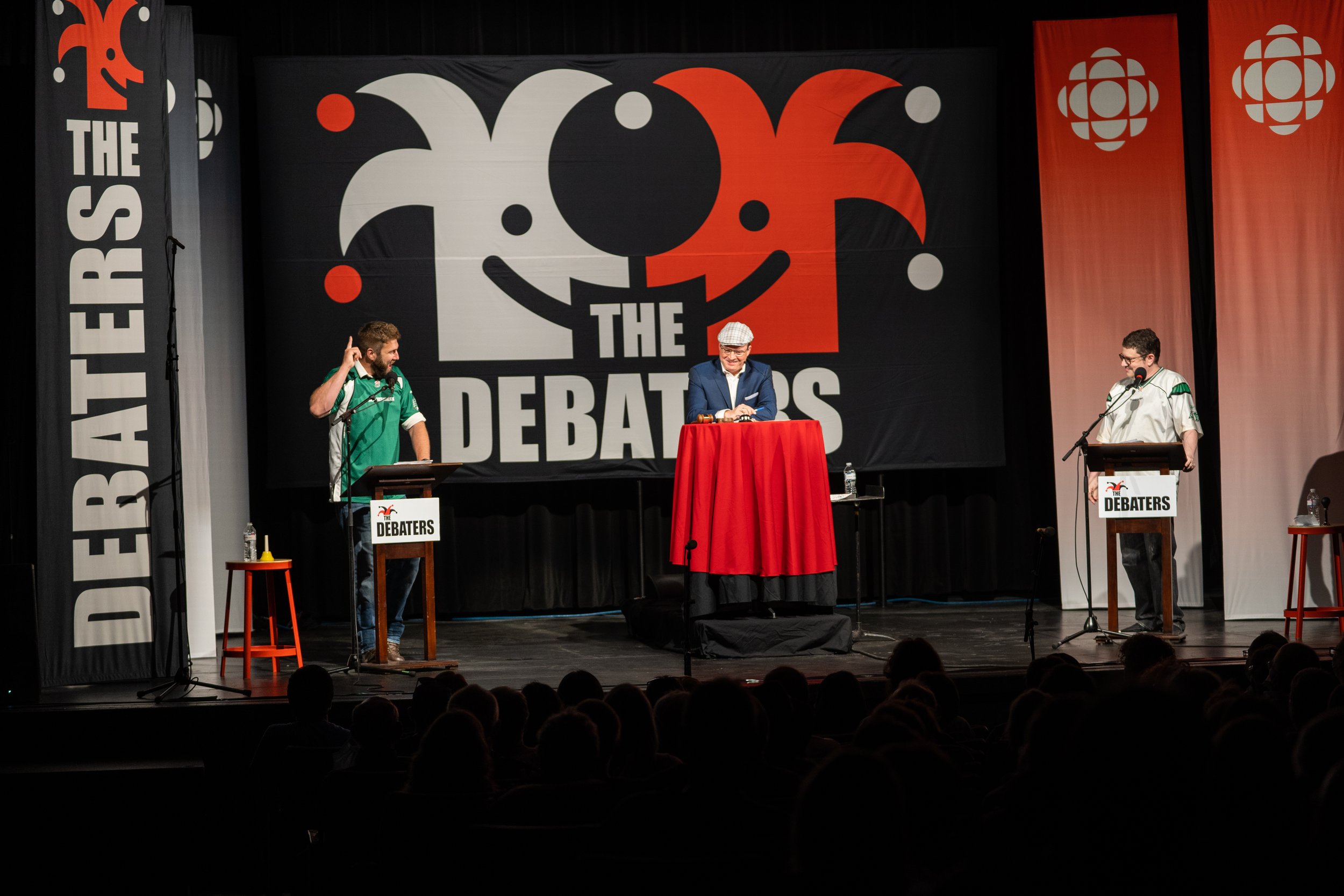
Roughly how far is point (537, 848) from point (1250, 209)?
7.19 meters

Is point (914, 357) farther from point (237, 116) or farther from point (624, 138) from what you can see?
point (237, 116)

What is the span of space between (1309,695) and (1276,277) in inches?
211

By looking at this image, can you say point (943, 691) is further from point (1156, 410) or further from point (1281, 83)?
point (1281, 83)

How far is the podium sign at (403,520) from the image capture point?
598 centimetres

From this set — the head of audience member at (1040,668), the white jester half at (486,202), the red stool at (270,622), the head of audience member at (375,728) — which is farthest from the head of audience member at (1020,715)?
the white jester half at (486,202)

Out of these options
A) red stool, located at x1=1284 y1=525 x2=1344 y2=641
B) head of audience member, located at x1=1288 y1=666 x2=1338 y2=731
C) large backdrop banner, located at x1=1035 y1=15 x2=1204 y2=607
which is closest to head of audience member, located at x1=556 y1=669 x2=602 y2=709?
head of audience member, located at x1=1288 y1=666 x2=1338 y2=731

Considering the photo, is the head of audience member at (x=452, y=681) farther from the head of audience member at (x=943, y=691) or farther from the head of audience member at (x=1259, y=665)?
the head of audience member at (x=1259, y=665)

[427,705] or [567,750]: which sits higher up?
[567,750]

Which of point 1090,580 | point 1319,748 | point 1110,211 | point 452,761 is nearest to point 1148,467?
point 1090,580

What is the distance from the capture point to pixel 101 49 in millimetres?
6074

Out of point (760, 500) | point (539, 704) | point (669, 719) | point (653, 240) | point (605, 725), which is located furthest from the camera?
point (653, 240)

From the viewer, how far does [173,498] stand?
18.7ft

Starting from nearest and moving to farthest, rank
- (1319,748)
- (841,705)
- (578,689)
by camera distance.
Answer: (1319,748) → (841,705) → (578,689)

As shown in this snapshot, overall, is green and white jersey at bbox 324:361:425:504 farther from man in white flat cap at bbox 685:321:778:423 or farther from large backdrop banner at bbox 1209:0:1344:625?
large backdrop banner at bbox 1209:0:1344:625
